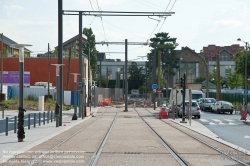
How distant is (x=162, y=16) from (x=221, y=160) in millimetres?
18666

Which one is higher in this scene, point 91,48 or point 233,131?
point 91,48

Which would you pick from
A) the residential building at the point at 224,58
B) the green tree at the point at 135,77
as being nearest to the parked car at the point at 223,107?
the residential building at the point at 224,58

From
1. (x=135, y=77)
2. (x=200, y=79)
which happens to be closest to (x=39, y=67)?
(x=200, y=79)

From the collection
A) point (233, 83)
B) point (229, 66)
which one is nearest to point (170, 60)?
point (233, 83)

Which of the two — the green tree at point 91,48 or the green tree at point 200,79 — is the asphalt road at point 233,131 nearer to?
the green tree at point 91,48

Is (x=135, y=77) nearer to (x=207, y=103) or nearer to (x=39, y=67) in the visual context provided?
(x=39, y=67)

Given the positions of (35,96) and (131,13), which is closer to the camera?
(131,13)

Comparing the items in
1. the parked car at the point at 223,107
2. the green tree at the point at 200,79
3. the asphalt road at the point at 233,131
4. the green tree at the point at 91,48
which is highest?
the green tree at the point at 91,48

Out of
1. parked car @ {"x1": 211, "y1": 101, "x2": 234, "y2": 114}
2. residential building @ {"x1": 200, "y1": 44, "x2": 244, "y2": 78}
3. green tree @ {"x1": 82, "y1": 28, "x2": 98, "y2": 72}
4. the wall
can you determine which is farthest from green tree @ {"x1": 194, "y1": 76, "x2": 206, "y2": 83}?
parked car @ {"x1": 211, "y1": 101, "x2": 234, "y2": 114}

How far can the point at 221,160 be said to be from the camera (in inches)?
516

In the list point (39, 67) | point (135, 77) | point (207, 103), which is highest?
point (39, 67)

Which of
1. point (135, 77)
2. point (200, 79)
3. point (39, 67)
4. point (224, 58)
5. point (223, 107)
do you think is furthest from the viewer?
point (224, 58)

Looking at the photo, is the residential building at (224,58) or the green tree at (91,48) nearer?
the green tree at (91,48)

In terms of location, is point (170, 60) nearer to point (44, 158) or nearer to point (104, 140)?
point (104, 140)
